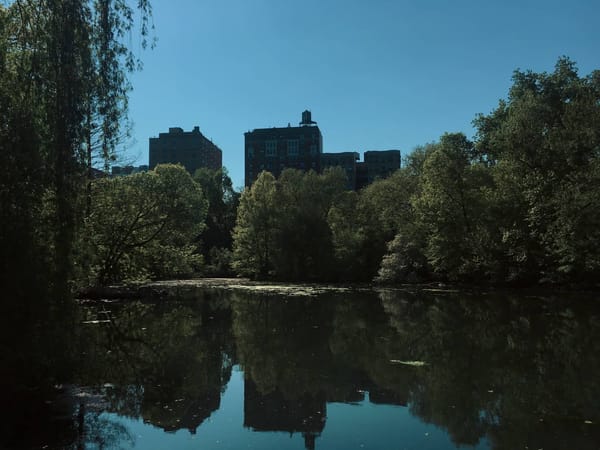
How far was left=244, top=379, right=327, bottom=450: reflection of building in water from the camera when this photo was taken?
7727mm

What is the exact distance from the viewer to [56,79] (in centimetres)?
884

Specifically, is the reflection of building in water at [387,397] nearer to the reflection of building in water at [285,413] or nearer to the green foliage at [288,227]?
the reflection of building in water at [285,413]

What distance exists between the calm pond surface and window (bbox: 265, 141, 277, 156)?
95416mm

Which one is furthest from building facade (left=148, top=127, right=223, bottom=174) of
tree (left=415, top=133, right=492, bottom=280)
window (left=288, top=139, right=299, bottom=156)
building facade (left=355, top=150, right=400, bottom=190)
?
tree (left=415, top=133, right=492, bottom=280)

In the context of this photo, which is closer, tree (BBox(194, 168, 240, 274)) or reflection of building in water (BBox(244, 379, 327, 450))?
reflection of building in water (BBox(244, 379, 327, 450))

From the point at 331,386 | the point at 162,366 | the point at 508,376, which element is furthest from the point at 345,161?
the point at 331,386

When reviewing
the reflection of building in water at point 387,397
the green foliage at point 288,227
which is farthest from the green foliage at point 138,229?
the green foliage at point 288,227

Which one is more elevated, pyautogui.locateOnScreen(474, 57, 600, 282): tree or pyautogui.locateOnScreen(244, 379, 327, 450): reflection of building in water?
pyautogui.locateOnScreen(474, 57, 600, 282): tree

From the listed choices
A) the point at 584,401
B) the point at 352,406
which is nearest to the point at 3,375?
the point at 352,406

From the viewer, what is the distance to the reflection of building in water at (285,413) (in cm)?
773

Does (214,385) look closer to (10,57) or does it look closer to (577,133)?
(10,57)

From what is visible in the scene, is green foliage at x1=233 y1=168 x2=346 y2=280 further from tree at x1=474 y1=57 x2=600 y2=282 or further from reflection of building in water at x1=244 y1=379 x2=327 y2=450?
reflection of building in water at x1=244 y1=379 x2=327 y2=450

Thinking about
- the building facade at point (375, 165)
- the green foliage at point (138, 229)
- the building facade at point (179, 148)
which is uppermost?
the building facade at point (179, 148)

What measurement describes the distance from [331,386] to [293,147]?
103448 millimetres
